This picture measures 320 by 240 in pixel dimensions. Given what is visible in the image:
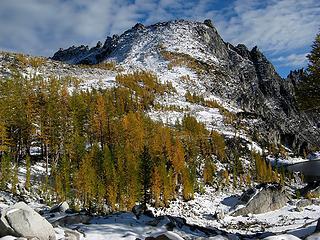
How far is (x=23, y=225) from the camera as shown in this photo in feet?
57.6

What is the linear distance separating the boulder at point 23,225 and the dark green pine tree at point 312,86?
18.7 meters

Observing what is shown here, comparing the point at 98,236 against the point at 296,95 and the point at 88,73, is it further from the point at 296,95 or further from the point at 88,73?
the point at 88,73

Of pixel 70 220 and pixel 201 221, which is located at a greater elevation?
pixel 70 220

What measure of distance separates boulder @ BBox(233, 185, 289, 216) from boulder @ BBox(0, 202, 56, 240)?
44.6m

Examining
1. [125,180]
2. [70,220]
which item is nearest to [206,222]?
[125,180]

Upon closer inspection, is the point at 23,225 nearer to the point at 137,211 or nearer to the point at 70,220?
the point at 70,220

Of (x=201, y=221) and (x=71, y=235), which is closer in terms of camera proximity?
(x=71, y=235)

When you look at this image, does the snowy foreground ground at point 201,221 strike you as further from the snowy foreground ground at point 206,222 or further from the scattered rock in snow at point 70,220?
the scattered rock in snow at point 70,220

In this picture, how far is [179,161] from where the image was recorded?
7656 cm

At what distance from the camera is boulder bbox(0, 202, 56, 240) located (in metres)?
17.4

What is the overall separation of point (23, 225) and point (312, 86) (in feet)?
66.2

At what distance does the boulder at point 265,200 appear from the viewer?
59.5m

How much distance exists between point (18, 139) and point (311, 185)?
202 feet

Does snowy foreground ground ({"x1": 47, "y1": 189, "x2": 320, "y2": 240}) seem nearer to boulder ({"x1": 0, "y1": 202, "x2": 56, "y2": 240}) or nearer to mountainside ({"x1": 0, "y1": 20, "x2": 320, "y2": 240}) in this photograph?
mountainside ({"x1": 0, "y1": 20, "x2": 320, "y2": 240})
